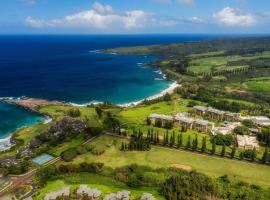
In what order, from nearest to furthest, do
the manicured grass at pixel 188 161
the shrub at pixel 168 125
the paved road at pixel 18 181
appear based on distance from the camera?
the paved road at pixel 18 181, the manicured grass at pixel 188 161, the shrub at pixel 168 125

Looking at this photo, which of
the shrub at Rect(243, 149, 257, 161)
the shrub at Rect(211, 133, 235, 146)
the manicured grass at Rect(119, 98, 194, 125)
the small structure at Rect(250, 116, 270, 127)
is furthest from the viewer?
the manicured grass at Rect(119, 98, 194, 125)

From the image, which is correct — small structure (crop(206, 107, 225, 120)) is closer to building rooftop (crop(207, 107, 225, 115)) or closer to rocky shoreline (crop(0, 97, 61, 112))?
building rooftop (crop(207, 107, 225, 115))

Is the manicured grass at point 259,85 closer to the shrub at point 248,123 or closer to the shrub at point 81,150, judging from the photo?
the shrub at point 248,123

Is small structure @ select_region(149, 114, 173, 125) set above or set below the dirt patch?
above

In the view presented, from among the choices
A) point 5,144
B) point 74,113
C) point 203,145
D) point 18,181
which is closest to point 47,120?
point 74,113

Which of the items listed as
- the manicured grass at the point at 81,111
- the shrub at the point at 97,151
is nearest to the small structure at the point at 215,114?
the manicured grass at the point at 81,111

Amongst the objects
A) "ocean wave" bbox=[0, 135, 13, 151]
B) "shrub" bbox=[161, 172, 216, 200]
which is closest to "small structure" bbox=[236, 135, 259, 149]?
"shrub" bbox=[161, 172, 216, 200]

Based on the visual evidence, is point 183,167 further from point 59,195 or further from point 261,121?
point 261,121
